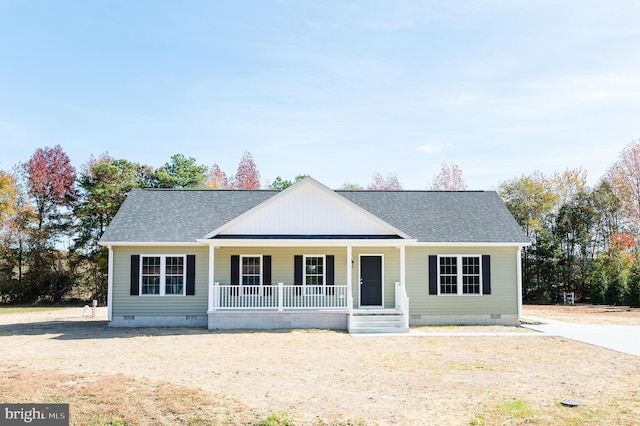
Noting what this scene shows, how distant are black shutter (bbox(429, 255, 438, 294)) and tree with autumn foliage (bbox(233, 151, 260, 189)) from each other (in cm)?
3094

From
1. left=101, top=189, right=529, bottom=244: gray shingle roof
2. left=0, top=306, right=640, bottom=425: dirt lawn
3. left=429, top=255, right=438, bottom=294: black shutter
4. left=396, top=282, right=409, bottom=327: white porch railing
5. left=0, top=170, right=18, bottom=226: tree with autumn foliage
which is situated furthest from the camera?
left=0, top=170, right=18, bottom=226: tree with autumn foliage

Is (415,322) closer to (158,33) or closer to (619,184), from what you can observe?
(158,33)

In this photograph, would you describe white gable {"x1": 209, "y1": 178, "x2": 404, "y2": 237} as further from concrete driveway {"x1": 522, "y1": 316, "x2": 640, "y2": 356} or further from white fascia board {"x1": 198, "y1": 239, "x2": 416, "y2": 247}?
concrete driveway {"x1": 522, "y1": 316, "x2": 640, "y2": 356}

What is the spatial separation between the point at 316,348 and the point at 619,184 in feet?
115

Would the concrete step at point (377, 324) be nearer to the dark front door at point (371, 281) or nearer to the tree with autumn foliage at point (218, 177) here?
the dark front door at point (371, 281)

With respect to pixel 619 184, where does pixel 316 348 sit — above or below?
below

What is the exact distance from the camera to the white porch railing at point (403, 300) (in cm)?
1920

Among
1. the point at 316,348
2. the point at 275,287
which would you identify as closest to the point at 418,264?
the point at 275,287

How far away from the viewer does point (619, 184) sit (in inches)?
1647

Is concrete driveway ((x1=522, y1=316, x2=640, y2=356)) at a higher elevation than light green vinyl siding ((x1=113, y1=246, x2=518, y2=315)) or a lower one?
lower

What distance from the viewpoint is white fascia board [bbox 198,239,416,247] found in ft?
64.0

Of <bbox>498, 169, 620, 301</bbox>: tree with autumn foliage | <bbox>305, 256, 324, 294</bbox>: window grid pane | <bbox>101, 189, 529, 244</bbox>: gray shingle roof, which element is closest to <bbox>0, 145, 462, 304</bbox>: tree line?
<bbox>101, 189, 529, 244</bbox>: gray shingle roof

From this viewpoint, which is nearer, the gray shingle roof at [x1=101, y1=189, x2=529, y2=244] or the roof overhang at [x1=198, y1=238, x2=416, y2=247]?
the roof overhang at [x1=198, y1=238, x2=416, y2=247]

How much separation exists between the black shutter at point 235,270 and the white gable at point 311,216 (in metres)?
1.31
